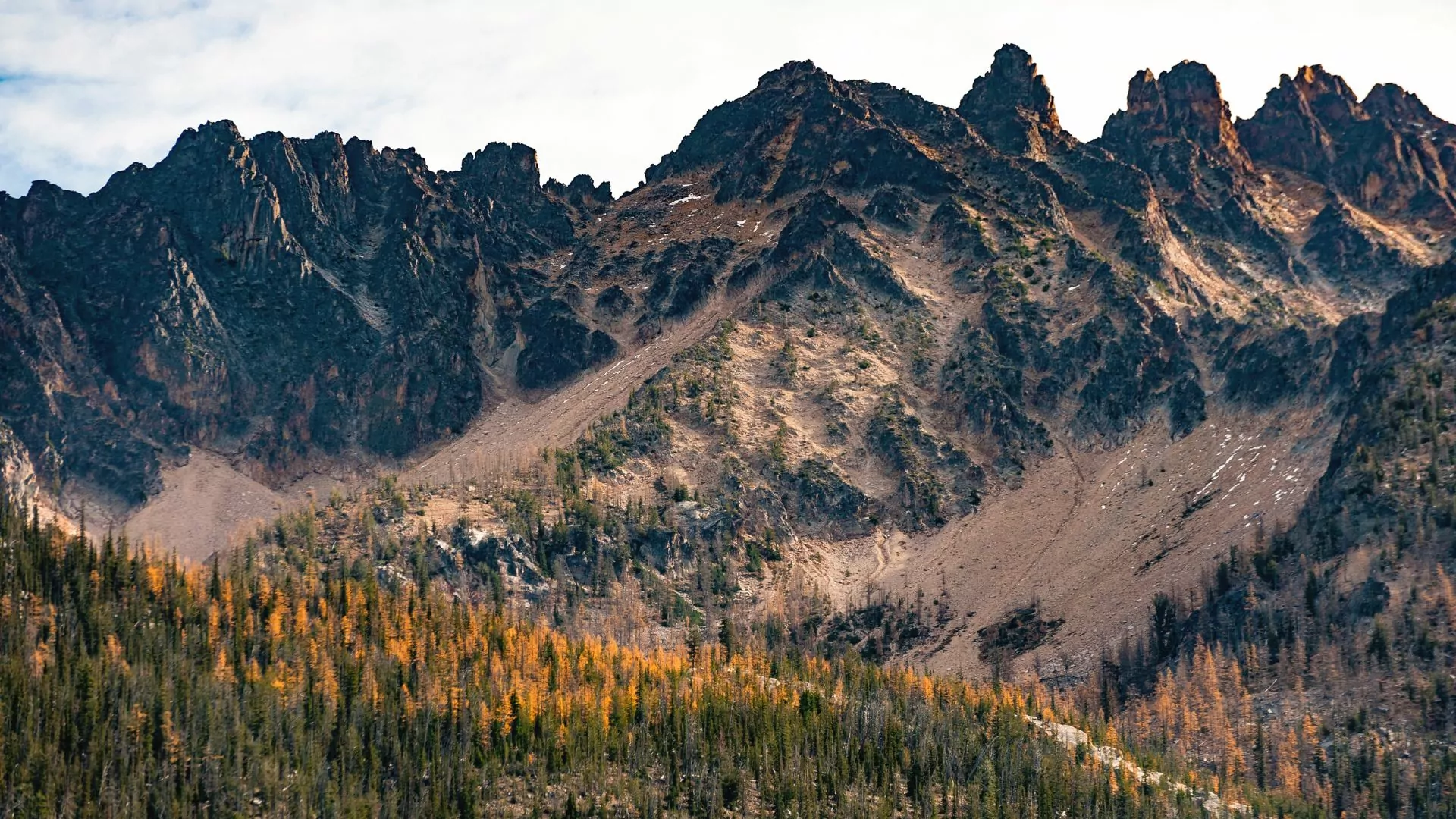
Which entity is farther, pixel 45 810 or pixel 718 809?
pixel 718 809

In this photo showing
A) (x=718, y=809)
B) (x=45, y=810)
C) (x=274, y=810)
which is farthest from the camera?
(x=718, y=809)

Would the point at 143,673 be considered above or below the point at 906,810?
above

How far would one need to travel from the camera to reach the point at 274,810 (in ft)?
579

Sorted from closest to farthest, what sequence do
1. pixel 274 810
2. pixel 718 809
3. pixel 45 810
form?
pixel 45 810 → pixel 274 810 → pixel 718 809

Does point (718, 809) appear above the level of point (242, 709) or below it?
below

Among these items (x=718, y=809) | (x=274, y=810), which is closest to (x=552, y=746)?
(x=718, y=809)

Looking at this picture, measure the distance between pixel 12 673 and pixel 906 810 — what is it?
12146cm

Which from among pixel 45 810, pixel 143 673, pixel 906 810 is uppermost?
pixel 143 673

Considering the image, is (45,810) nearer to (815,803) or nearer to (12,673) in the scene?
(12,673)

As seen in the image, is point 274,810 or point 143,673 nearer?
point 274,810

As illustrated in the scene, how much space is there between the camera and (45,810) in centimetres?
16550

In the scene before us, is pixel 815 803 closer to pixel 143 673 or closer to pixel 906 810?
pixel 906 810

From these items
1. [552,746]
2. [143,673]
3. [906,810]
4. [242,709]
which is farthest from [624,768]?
[143,673]

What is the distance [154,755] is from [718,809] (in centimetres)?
7332
